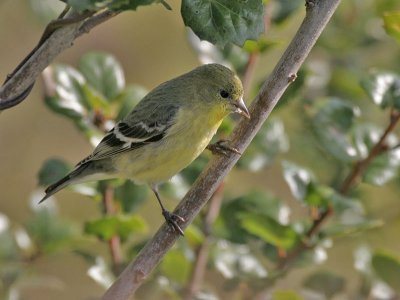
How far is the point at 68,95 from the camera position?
2664 mm

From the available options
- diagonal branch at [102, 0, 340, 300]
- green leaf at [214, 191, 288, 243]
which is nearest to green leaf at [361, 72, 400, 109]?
green leaf at [214, 191, 288, 243]

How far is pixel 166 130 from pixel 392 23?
40.6 inches

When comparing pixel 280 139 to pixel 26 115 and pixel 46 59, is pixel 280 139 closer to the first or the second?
pixel 46 59

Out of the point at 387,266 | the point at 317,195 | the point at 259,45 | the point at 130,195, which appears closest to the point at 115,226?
the point at 130,195

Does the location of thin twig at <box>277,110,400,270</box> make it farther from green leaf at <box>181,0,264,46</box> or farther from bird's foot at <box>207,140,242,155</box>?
green leaf at <box>181,0,264,46</box>

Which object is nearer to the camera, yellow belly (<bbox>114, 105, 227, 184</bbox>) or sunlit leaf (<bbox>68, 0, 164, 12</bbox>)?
sunlit leaf (<bbox>68, 0, 164, 12</bbox>)

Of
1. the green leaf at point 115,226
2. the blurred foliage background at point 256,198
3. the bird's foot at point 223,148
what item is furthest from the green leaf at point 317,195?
the green leaf at point 115,226

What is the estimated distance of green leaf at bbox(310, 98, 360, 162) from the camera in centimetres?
271

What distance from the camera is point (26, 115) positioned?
16.6 ft

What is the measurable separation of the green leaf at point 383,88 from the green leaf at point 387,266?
517mm

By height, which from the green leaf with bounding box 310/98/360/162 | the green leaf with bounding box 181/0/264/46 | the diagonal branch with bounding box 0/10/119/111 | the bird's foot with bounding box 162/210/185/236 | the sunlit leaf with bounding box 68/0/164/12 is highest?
the sunlit leaf with bounding box 68/0/164/12

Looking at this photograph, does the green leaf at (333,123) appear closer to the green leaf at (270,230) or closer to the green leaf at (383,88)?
the green leaf at (383,88)

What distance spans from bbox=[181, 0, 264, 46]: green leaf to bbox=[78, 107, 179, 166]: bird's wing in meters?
1.09

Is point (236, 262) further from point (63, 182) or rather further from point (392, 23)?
point (392, 23)
